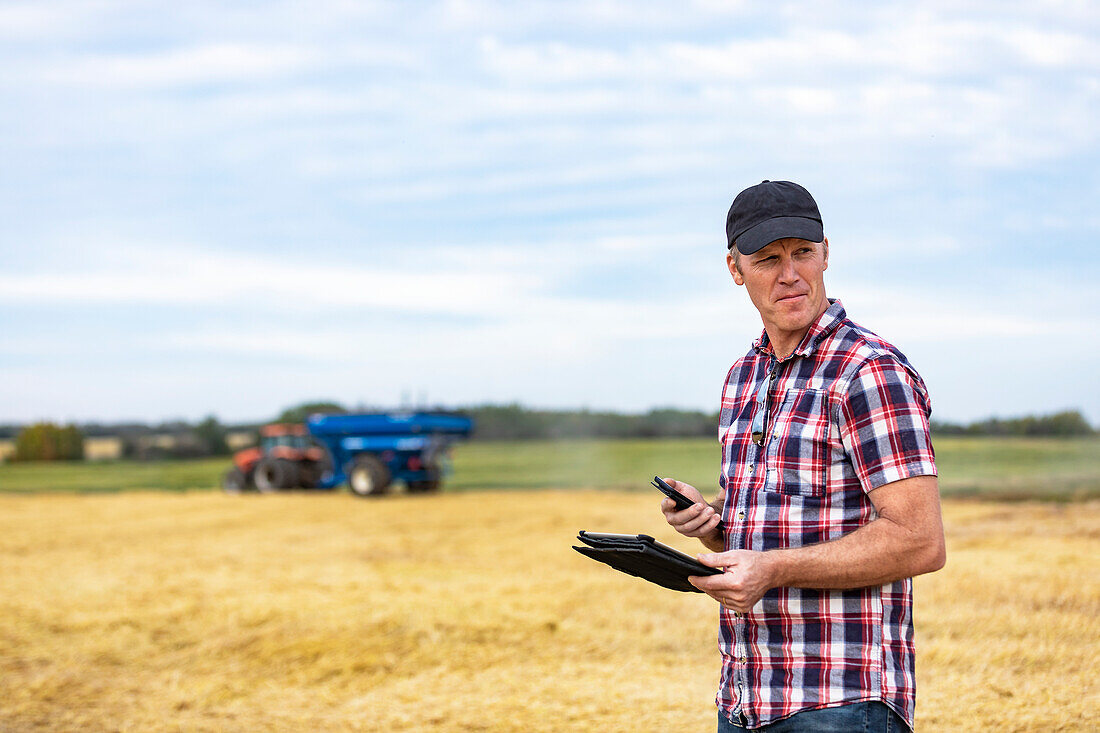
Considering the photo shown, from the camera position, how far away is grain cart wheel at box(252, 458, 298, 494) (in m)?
20.7

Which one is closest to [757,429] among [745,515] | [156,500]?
[745,515]

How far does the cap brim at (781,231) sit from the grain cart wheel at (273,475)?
1945cm

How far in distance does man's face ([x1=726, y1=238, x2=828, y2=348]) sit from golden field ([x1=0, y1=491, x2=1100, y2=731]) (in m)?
3.41

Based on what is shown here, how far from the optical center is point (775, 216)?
86.6 inches

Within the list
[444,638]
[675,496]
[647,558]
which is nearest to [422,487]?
[444,638]

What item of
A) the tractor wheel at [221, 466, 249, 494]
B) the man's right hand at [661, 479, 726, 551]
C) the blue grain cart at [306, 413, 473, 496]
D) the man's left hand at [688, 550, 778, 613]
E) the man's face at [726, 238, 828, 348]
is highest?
the man's face at [726, 238, 828, 348]

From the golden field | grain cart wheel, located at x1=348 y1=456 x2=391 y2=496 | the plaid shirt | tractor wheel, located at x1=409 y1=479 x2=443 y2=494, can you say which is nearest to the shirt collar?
the plaid shirt

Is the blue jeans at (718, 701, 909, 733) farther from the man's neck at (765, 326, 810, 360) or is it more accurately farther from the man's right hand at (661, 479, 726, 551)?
the man's neck at (765, 326, 810, 360)

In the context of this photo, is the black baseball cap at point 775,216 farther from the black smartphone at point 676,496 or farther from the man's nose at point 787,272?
the black smartphone at point 676,496

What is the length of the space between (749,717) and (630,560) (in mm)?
415

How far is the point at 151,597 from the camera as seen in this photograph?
8867 millimetres

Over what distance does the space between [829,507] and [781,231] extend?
59 cm

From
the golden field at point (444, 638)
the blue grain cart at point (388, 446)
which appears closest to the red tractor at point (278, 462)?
the blue grain cart at point (388, 446)

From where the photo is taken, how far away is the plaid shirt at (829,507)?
79.7 inches
